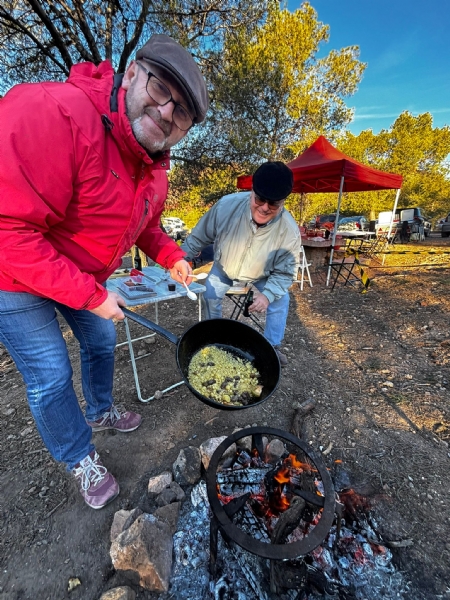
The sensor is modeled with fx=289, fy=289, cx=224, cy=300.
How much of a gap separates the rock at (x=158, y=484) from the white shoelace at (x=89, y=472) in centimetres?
26

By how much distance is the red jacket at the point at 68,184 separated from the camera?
0.88 meters

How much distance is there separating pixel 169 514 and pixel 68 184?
1.48 meters

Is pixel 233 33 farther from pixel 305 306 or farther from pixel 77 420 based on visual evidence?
pixel 77 420

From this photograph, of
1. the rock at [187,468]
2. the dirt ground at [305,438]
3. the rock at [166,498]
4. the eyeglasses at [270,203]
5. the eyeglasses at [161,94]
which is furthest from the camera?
Answer: the eyeglasses at [270,203]

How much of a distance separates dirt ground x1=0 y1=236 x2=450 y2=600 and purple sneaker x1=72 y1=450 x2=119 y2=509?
56mm

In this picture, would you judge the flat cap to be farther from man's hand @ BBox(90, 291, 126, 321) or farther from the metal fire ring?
the metal fire ring

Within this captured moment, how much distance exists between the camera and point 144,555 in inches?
45.1

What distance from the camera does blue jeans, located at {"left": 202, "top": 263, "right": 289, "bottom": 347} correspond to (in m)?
2.71

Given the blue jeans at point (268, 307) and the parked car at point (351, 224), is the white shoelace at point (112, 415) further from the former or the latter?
the parked car at point (351, 224)

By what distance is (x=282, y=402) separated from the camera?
7.72 ft

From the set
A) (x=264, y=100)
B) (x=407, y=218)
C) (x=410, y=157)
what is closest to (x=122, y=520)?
(x=264, y=100)

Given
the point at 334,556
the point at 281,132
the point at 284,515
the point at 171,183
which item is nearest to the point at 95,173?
the point at 284,515

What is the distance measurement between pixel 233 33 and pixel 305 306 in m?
5.66

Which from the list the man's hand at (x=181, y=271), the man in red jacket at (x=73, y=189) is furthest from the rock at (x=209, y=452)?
the man's hand at (x=181, y=271)
